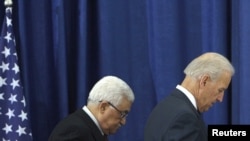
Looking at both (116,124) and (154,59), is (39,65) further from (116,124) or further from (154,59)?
(116,124)

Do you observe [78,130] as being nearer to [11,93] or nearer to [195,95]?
[195,95]

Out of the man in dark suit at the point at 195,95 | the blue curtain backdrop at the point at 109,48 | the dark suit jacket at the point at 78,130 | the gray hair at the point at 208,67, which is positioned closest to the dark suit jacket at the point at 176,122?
the man in dark suit at the point at 195,95

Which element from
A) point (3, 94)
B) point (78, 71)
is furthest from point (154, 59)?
point (3, 94)

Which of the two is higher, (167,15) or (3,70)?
(167,15)

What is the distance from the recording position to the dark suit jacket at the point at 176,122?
6.05 ft

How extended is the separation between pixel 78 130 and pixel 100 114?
169 mm

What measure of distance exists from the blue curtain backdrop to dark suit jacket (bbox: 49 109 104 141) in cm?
128

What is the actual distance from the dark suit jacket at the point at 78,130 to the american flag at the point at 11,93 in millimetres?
1156

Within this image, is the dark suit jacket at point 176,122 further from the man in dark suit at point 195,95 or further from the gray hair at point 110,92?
the gray hair at point 110,92

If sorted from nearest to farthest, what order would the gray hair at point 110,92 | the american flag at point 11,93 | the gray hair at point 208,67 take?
the gray hair at point 208,67
the gray hair at point 110,92
the american flag at point 11,93

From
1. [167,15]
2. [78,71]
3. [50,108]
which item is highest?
[167,15]

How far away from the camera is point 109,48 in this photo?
137 inches

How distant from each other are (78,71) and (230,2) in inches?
44.7

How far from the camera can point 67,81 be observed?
350 centimetres
